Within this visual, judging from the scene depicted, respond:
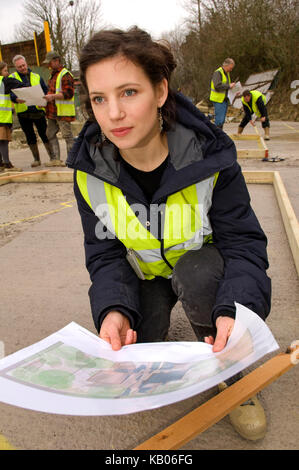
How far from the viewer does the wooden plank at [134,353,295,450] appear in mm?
955

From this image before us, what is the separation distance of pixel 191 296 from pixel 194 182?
1.27ft

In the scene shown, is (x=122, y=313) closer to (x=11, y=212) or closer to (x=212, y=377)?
(x=212, y=377)

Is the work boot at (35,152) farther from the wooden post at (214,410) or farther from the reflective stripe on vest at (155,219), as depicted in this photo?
the wooden post at (214,410)

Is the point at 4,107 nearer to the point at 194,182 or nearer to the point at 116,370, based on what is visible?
the point at 194,182

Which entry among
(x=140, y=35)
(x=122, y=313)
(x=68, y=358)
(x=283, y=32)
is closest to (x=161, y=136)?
(x=140, y=35)

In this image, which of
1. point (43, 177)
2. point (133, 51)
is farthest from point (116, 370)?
point (43, 177)

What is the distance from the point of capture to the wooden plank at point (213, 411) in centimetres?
95

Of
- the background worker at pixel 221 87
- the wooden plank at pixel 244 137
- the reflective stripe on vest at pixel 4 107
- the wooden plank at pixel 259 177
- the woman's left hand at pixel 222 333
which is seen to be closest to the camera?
the woman's left hand at pixel 222 333

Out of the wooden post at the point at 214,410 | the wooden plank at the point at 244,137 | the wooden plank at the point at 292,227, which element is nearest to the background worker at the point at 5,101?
the wooden plank at the point at 292,227

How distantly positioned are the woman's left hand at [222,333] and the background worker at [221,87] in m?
7.99

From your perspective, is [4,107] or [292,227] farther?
[4,107]

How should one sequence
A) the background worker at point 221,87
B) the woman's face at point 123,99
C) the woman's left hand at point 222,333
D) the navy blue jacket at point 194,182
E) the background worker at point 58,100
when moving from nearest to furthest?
the woman's left hand at point 222,333 < the woman's face at point 123,99 < the navy blue jacket at point 194,182 < the background worker at point 58,100 < the background worker at point 221,87

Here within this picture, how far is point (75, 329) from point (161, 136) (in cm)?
75

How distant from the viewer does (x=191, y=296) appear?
1.35 meters
